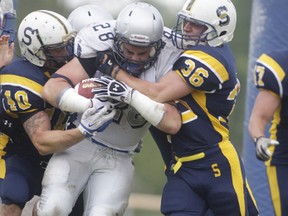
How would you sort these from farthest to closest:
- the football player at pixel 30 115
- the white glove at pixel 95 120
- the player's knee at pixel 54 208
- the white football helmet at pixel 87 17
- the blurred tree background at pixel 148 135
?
the blurred tree background at pixel 148 135, the white football helmet at pixel 87 17, the football player at pixel 30 115, the player's knee at pixel 54 208, the white glove at pixel 95 120

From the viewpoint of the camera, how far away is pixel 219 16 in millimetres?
6117

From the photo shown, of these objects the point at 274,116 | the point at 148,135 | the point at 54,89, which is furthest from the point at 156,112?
the point at 148,135

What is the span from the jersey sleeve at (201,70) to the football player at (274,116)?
29 centimetres

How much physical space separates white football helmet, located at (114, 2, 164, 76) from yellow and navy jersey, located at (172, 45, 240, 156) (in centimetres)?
18

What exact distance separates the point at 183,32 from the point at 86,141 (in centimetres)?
90

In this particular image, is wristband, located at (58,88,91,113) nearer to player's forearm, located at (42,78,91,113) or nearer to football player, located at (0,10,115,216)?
player's forearm, located at (42,78,91,113)

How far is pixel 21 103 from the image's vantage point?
6113 millimetres

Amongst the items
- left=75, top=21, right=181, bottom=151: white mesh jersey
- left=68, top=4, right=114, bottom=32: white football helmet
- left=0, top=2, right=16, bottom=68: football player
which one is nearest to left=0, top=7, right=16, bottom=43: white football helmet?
left=0, top=2, right=16, bottom=68: football player

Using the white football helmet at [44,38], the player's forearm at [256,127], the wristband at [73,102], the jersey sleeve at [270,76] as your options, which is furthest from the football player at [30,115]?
the jersey sleeve at [270,76]

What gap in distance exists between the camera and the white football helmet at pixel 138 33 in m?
5.90

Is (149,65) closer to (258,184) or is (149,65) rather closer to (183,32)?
(183,32)

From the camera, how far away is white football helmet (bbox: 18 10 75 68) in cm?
624

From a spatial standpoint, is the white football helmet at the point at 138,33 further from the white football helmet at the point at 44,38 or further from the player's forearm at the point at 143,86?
the white football helmet at the point at 44,38

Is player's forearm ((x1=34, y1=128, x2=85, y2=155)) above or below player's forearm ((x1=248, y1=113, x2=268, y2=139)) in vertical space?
below
